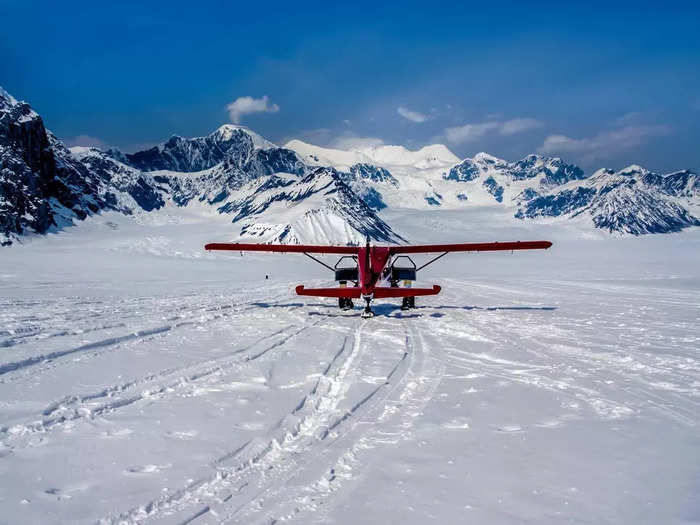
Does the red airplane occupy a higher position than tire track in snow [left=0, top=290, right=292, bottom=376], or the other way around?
the red airplane

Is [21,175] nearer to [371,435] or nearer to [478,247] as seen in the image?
[478,247]

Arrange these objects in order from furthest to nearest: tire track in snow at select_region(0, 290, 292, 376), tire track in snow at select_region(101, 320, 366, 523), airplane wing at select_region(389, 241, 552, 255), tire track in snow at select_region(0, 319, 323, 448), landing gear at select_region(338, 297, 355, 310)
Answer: airplane wing at select_region(389, 241, 552, 255)
landing gear at select_region(338, 297, 355, 310)
tire track in snow at select_region(0, 290, 292, 376)
tire track in snow at select_region(0, 319, 323, 448)
tire track in snow at select_region(101, 320, 366, 523)

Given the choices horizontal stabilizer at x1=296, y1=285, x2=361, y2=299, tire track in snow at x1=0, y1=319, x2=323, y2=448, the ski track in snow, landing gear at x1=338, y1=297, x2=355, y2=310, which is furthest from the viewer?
landing gear at x1=338, y1=297, x2=355, y2=310

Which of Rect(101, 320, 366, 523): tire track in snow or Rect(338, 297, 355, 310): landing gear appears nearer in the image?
Rect(101, 320, 366, 523): tire track in snow

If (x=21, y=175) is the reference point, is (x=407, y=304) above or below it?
below

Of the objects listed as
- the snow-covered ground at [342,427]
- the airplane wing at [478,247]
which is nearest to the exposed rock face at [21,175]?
the airplane wing at [478,247]

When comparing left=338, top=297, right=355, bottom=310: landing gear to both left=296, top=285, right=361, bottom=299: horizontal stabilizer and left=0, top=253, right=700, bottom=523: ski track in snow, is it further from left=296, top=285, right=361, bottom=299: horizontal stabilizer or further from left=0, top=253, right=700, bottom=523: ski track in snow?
left=0, top=253, right=700, bottom=523: ski track in snow

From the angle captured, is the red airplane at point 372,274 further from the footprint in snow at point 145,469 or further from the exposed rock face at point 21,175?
the exposed rock face at point 21,175

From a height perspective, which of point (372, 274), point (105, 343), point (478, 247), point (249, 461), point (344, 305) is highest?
point (478, 247)

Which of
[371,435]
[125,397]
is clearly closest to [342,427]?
[371,435]

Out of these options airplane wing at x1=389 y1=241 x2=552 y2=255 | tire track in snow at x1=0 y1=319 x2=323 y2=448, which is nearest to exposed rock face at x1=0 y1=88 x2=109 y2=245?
airplane wing at x1=389 y1=241 x2=552 y2=255
